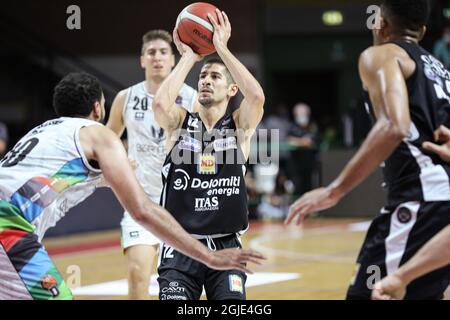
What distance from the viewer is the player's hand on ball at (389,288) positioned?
362 centimetres

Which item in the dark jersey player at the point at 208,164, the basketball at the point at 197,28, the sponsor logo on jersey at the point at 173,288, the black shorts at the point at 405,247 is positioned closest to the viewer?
the black shorts at the point at 405,247

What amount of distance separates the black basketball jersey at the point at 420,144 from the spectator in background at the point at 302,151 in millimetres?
12673

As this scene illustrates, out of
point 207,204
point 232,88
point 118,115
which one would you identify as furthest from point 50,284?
point 118,115

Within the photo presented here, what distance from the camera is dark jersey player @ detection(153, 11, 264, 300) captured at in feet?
16.6

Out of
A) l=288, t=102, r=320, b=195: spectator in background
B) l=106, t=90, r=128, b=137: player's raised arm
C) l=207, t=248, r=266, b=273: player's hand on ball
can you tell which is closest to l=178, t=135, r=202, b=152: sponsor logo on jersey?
l=207, t=248, r=266, b=273: player's hand on ball

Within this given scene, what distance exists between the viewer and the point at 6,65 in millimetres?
18766

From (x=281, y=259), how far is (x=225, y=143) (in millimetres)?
5947

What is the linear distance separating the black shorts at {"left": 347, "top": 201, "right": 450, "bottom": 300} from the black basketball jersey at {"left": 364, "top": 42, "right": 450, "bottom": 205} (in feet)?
0.22

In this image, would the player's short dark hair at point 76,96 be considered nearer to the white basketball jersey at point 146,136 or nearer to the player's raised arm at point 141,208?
the player's raised arm at point 141,208

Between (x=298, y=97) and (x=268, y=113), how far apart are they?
4.23 m

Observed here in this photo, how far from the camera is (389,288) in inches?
142

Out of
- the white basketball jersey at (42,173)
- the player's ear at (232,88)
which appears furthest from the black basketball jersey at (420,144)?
the player's ear at (232,88)

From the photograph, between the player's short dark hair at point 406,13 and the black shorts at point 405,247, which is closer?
the black shorts at point 405,247
